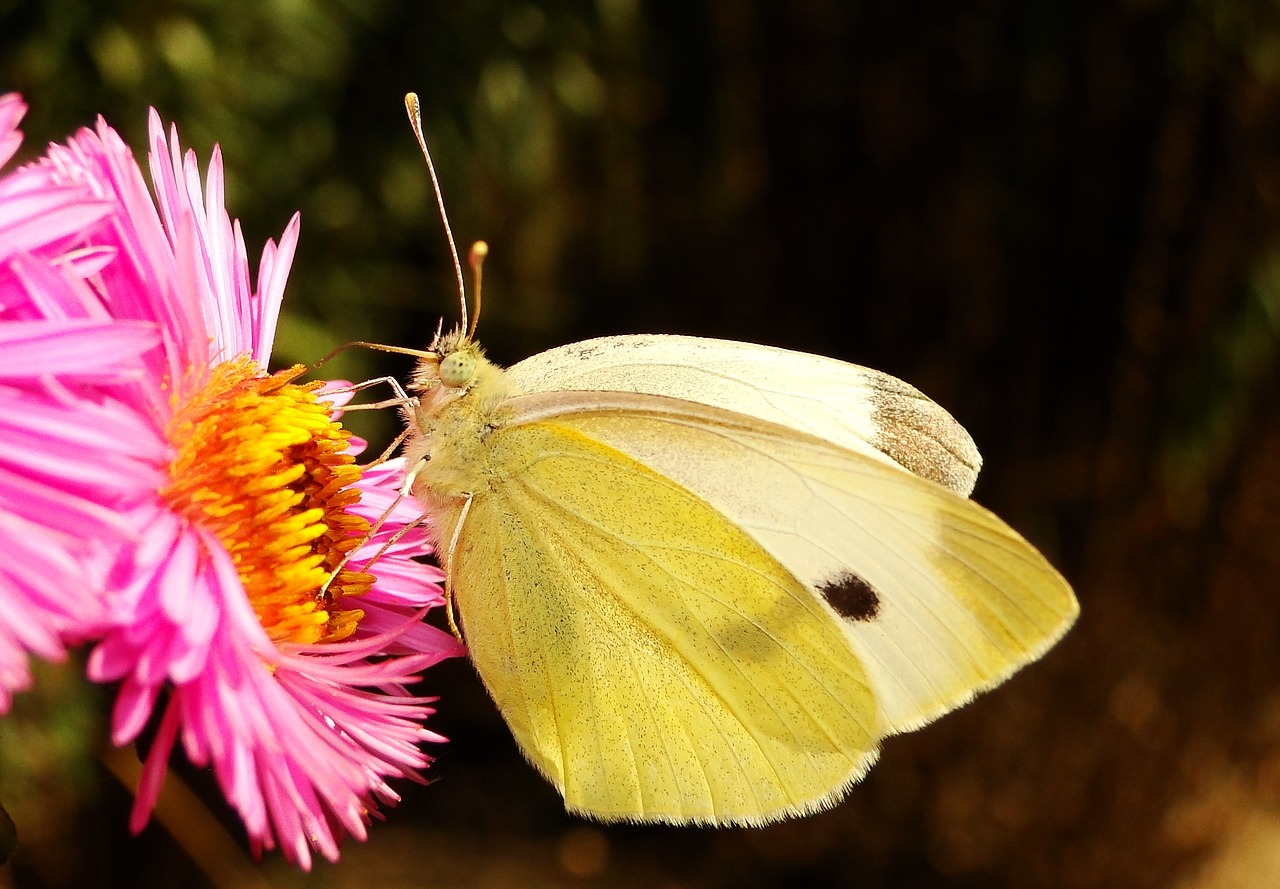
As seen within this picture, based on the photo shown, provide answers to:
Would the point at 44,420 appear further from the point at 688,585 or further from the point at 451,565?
the point at 688,585

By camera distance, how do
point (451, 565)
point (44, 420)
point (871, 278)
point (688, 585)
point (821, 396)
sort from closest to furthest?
1. point (44, 420)
2. point (451, 565)
3. point (688, 585)
4. point (821, 396)
5. point (871, 278)

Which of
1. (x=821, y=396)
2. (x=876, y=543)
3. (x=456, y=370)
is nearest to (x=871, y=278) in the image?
(x=821, y=396)

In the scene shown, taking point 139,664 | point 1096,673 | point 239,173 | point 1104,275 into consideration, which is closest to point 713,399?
point 139,664

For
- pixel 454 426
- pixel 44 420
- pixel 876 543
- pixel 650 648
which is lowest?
pixel 650 648

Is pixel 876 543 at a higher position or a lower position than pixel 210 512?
lower

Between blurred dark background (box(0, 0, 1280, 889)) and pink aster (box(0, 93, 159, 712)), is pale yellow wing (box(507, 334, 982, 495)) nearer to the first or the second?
pink aster (box(0, 93, 159, 712))

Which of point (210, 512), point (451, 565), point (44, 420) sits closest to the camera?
point (44, 420)

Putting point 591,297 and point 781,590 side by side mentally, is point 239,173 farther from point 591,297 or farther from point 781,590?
point 591,297
